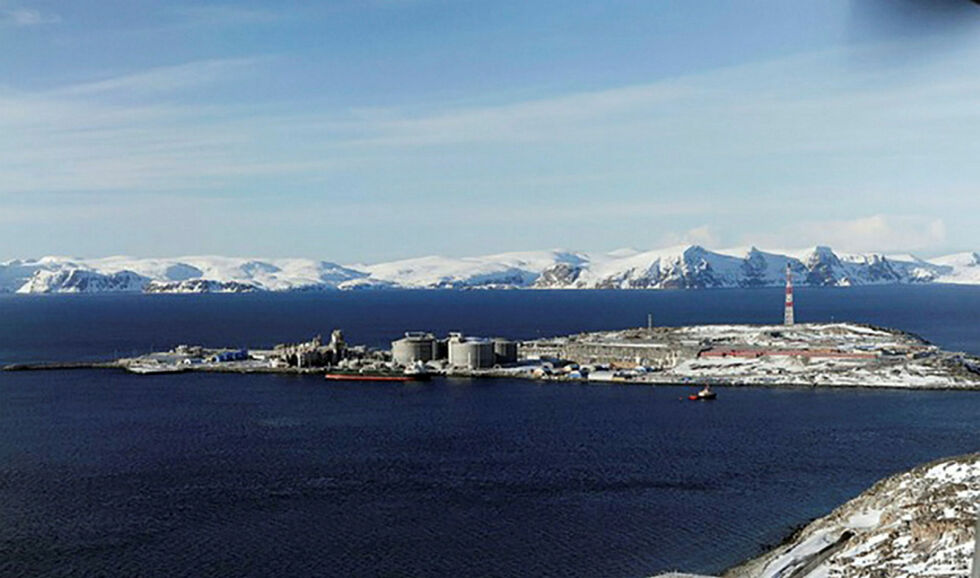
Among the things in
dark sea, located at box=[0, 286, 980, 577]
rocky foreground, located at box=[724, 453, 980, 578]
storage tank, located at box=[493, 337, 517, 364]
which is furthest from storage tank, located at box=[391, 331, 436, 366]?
rocky foreground, located at box=[724, 453, 980, 578]

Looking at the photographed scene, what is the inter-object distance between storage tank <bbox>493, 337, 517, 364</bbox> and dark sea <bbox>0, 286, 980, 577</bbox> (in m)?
5.49

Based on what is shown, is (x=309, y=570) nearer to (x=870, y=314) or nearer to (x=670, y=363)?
(x=670, y=363)

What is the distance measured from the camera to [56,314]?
132m

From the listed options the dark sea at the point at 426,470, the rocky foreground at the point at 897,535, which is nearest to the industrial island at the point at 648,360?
the dark sea at the point at 426,470

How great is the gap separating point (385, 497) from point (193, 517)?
4734 mm

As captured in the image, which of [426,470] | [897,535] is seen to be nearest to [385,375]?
[426,470]

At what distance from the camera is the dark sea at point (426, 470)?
21641 millimetres

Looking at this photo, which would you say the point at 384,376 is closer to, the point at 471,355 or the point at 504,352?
the point at 471,355

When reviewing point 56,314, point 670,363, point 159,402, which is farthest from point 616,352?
point 56,314

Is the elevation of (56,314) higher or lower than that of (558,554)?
higher

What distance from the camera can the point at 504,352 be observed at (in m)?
57.7

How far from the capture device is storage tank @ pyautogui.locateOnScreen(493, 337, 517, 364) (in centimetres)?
5731

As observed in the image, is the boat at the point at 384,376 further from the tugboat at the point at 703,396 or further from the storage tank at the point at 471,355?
the tugboat at the point at 703,396

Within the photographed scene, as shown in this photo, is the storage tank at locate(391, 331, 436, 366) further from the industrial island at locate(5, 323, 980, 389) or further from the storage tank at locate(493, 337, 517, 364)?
the storage tank at locate(493, 337, 517, 364)
